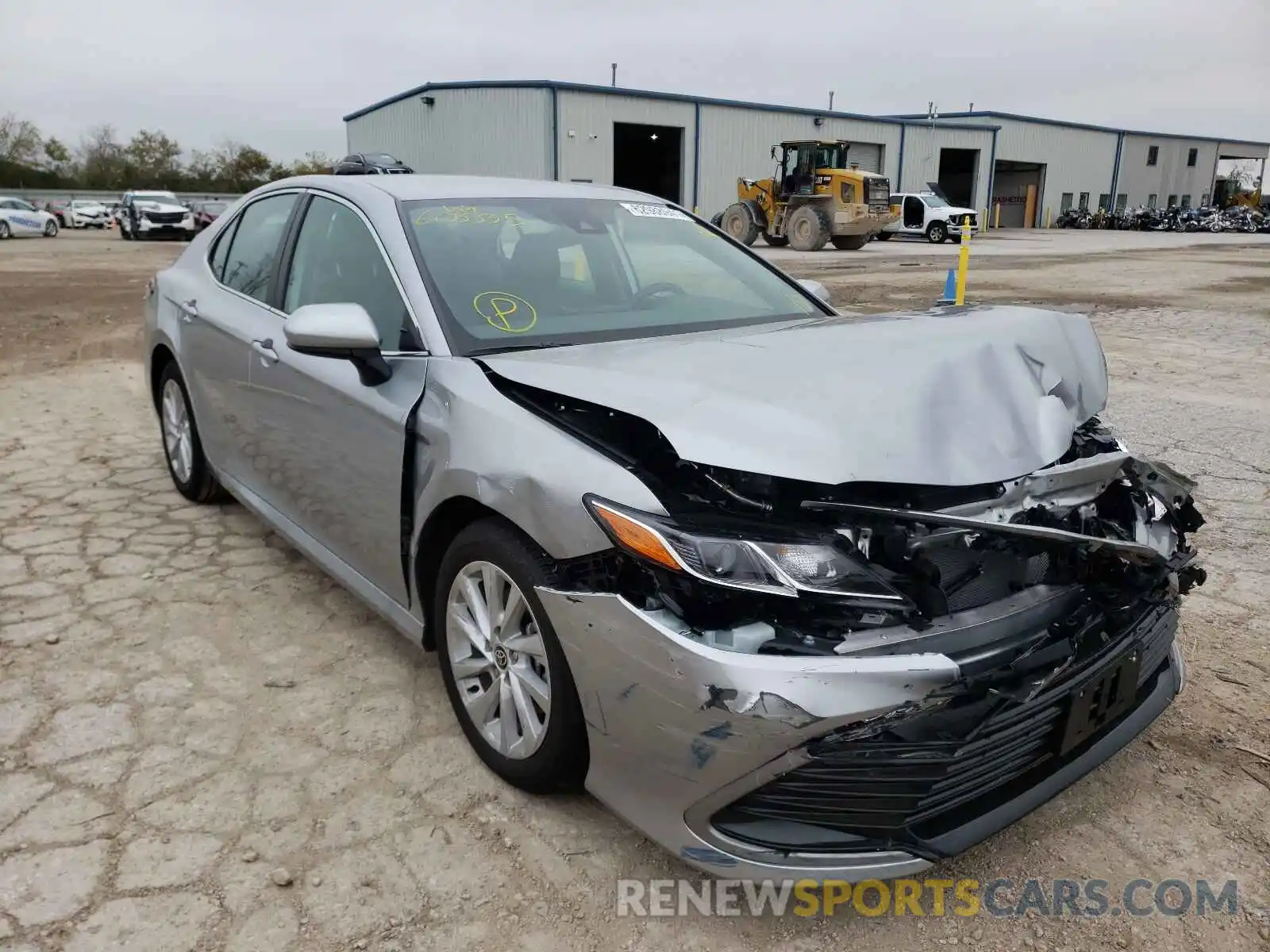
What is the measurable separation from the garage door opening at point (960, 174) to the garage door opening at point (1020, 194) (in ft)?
7.84

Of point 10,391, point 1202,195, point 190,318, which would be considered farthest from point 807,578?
point 1202,195

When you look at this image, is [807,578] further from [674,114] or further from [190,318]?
[674,114]

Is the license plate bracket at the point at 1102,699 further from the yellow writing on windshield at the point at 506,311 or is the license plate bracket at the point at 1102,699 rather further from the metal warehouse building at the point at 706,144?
the metal warehouse building at the point at 706,144

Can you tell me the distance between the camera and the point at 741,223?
87.6ft

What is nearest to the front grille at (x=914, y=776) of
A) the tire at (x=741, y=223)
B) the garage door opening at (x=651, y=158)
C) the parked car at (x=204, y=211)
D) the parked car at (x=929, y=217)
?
the tire at (x=741, y=223)

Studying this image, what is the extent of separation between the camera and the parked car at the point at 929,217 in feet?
103

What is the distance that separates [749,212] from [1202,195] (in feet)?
171

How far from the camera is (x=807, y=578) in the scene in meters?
1.88

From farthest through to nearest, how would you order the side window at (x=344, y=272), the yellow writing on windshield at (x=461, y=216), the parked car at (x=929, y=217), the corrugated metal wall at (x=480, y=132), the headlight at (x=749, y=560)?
the parked car at (x=929, y=217) → the corrugated metal wall at (x=480, y=132) → the yellow writing on windshield at (x=461, y=216) → the side window at (x=344, y=272) → the headlight at (x=749, y=560)

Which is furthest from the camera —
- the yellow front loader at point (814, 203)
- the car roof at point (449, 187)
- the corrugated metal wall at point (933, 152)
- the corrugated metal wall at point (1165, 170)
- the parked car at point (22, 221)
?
the corrugated metal wall at point (1165, 170)

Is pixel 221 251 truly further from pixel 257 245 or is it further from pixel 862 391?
pixel 862 391

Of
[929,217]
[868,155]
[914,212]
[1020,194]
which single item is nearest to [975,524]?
[929,217]

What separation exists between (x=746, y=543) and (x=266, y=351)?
2195 millimetres

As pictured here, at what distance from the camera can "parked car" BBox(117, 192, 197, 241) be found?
30453 mm
